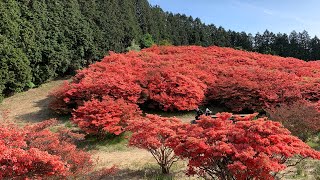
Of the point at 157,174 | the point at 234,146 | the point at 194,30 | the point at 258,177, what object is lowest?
the point at 157,174

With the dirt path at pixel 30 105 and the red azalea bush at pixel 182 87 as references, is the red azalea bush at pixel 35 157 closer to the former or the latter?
the red azalea bush at pixel 182 87

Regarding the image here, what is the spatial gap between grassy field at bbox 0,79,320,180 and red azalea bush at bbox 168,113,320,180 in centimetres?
281

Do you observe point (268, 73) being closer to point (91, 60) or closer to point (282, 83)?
point (282, 83)

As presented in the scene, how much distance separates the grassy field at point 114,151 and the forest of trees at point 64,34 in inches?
34.9

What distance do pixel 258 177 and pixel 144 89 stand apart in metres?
12.6

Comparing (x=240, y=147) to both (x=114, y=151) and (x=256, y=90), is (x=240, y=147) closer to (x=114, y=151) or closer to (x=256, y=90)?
(x=114, y=151)

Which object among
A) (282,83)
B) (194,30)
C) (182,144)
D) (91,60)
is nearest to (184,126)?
(182,144)

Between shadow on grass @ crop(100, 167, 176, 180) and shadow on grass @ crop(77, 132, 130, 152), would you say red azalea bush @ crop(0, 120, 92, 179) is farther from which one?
shadow on grass @ crop(77, 132, 130, 152)

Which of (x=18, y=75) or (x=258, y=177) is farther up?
(x=18, y=75)

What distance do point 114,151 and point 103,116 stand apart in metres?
1.57

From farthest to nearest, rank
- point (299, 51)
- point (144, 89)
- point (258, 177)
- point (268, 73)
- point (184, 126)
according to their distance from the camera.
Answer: point (299, 51)
point (268, 73)
point (144, 89)
point (184, 126)
point (258, 177)

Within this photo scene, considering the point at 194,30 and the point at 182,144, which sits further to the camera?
the point at 194,30

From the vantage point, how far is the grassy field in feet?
38.5

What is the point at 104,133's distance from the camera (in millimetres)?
16688
